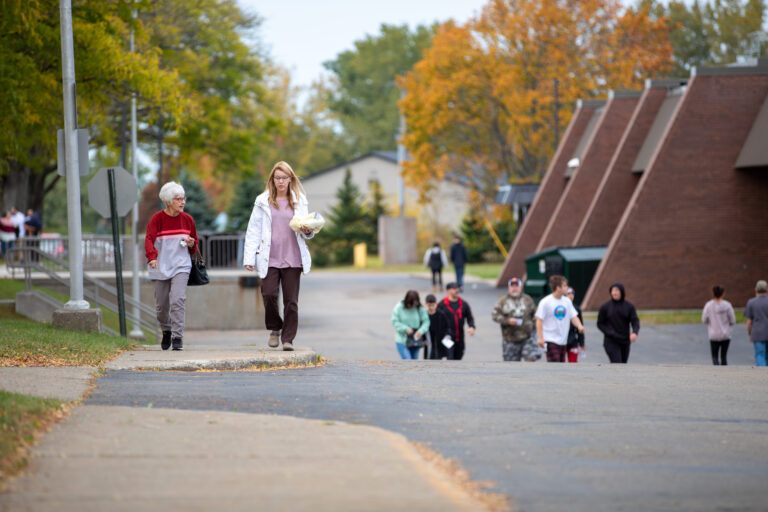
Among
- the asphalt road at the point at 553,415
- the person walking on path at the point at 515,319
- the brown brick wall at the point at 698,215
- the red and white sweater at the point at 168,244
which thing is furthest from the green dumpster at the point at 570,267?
the red and white sweater at the point at 168,244

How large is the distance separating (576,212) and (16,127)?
2236 cm

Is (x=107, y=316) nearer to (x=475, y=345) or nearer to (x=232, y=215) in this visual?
(x=475, y=345)

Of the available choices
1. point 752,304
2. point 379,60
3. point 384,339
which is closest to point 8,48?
point 384,339

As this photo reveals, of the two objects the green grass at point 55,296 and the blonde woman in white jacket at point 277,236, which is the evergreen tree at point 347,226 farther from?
the blonde woman in white jacket at point 277,236

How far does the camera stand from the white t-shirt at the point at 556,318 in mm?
15430

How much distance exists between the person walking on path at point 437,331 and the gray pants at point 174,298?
566 centimetres

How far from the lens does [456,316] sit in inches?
663

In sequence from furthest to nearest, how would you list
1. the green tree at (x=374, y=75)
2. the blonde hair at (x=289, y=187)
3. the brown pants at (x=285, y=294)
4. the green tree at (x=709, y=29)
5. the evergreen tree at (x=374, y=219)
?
the green tree at (x=374, y=75) < the green tree at (x=709, y=29) < the evergreen tree at (x=374, y=219) < the brown pants at (x=285, y=294) < the blonde hair at (x=289, y=187)

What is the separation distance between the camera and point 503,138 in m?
53.4

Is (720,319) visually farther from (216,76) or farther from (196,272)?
(216,76)

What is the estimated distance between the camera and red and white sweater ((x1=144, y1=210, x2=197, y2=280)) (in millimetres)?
11617

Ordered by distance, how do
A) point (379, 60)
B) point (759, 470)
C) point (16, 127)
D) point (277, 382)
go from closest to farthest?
point (759, 470)
point (277, 382)
point (16, 127)
point (379, 60)

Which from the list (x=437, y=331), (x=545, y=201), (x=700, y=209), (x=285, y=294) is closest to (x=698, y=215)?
(x=700, y=209)

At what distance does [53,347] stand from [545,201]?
3141 centimetres
